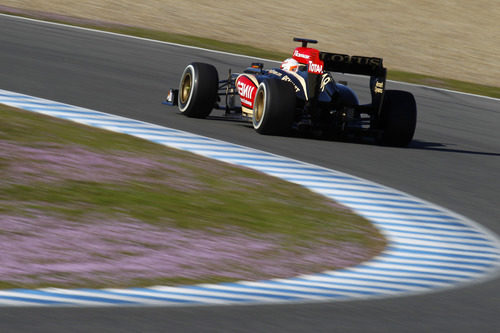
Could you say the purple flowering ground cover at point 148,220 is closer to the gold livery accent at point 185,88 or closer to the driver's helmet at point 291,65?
the driver's helmet at point 291,65

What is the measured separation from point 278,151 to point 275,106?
726 mm

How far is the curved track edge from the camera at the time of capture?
5113mm

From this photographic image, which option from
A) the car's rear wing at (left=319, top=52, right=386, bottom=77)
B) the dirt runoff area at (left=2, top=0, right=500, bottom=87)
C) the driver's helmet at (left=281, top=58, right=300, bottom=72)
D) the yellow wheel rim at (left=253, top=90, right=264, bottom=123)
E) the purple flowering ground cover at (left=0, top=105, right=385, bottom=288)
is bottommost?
the purple flowering ground cover at (left=0, top=105, right=385, bottom=288)

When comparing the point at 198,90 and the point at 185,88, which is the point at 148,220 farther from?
the point at 185,88

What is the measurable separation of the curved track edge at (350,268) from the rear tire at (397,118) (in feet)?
6.78

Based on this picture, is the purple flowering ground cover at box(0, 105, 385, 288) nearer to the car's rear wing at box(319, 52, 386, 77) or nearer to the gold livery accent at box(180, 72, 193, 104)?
the car's rear wing at box(319, 52, 386, 77)

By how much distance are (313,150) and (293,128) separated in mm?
741

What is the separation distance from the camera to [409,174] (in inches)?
393

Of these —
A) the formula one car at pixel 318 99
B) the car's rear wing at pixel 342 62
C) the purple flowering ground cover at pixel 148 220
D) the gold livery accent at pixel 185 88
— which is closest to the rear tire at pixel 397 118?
the formula one car at pixel 318 99

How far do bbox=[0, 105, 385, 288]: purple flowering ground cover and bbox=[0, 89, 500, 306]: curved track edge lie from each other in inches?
6.5

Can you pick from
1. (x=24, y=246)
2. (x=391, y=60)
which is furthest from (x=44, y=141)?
(x=391, y=60)

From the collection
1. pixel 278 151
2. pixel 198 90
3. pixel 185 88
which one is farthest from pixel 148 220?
pixel 185 88

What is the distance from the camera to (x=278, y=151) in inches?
413

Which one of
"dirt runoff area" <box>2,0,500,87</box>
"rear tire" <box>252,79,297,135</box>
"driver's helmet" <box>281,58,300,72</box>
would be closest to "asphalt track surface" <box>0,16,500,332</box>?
"rear tire" <box>252,79,297,135</box>
